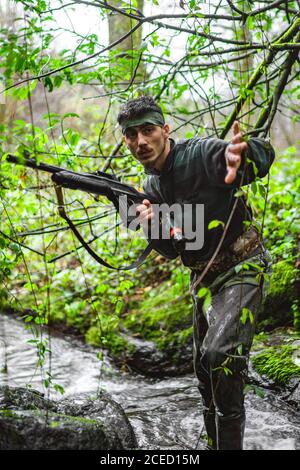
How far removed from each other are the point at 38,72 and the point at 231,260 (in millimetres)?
2313

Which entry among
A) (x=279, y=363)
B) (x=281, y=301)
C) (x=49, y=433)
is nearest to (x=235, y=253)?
(x=49, y=433)

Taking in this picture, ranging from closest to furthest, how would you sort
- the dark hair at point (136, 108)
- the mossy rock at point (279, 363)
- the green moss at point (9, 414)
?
1. the green moss at point (9, 414)
2. the dark hair at point (136, 108)
3. the mossy rock at point (279, 363)

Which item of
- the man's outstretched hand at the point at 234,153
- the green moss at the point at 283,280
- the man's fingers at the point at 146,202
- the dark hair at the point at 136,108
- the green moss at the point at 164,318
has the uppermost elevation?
the dark hair at the point at 136,108

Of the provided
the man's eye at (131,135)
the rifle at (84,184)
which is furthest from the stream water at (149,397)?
the man's eye at (131,135)

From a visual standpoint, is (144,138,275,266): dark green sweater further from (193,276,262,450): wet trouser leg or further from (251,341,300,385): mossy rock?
(251,341,300,385): mossy rock

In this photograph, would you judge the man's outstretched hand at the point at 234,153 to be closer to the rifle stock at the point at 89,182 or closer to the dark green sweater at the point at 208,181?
the dark green sweater at the point at 208,181

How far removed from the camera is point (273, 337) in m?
5.23

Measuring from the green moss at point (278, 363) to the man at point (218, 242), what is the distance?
1217 mm

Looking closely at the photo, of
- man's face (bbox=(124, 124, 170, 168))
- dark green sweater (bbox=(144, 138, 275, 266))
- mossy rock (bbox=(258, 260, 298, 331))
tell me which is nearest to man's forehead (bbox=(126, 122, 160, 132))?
man's face (bbox=(124, 124, 170, 168))

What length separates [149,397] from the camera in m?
5.24

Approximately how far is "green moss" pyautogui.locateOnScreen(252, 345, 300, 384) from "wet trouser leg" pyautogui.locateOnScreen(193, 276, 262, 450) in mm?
1470

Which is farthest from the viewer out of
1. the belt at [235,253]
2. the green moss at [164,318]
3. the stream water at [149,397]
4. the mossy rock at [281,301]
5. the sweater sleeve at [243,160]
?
the green moss at [164,318]

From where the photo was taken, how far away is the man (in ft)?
9.57

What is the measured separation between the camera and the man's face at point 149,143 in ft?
11.1
